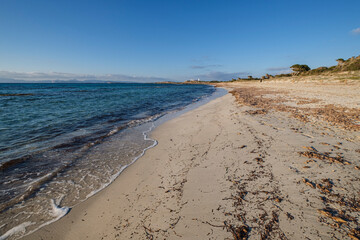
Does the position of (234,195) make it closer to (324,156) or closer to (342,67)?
(324,156)

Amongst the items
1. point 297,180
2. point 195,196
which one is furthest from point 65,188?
point 297,180

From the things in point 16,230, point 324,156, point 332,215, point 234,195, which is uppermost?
point 324,156

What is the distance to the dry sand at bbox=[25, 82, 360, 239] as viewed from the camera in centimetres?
253

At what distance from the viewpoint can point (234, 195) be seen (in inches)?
129

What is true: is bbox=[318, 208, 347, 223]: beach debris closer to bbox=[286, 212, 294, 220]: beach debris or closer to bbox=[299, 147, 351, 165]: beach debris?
bbox=[286, 212, 294, 220]: beach debris

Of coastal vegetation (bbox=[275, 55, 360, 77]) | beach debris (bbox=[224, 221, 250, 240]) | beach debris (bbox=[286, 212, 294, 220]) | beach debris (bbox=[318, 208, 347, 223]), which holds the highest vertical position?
coastal vegetation (bbox=[275, 55, 360, 77])

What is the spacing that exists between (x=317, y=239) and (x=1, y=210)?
6.01 m

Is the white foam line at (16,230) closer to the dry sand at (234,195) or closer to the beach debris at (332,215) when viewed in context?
the dry sand at (234,195)

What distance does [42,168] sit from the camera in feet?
16.3

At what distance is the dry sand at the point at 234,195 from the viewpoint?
253 cm

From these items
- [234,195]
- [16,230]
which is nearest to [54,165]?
[16,230]

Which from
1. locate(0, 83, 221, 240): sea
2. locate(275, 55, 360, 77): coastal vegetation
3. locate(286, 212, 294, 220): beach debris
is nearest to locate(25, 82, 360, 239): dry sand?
locate(286, 212, 294, 220): beach debris

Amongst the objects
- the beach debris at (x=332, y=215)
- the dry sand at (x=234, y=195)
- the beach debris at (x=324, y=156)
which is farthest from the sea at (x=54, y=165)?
the beach debris at (x=324, y=156)

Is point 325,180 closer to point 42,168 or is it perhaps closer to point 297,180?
point 297,180
